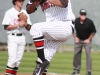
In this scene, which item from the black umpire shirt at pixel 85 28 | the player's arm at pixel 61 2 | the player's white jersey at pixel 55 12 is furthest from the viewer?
the black umpire shirt at pixel 85 28

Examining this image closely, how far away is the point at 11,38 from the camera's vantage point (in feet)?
28.0

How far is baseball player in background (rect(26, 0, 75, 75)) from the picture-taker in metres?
5.40

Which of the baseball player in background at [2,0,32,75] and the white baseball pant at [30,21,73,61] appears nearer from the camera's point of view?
the white baseball pant at [30,21,73,61]

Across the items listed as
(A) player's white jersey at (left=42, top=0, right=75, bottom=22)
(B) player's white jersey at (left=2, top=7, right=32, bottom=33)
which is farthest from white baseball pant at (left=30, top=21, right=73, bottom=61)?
(B) player's white jersey at (left=2, top=7, right=32, bottom=33)

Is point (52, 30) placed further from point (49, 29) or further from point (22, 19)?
point (22, 19)

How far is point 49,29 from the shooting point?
5488 mm

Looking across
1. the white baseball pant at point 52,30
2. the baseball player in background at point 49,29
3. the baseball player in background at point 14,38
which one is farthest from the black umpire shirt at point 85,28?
the white baseball pant at point 52,30

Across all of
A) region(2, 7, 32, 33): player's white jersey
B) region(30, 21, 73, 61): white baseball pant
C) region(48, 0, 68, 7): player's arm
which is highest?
region(48, 0, 68, 7): player's arm

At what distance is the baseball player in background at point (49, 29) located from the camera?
17.7ft

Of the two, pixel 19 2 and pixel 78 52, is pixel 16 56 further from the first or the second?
pixel 78 52

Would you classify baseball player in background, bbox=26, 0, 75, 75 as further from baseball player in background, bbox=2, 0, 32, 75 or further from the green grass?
the green grass

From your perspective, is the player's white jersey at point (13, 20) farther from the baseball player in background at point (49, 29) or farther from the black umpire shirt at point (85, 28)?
the baseball player in background at point (49, 29)

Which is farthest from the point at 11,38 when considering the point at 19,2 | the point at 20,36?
the point at 19,2

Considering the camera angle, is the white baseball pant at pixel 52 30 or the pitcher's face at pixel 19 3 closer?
the white baseball pant at pixel 52 30
